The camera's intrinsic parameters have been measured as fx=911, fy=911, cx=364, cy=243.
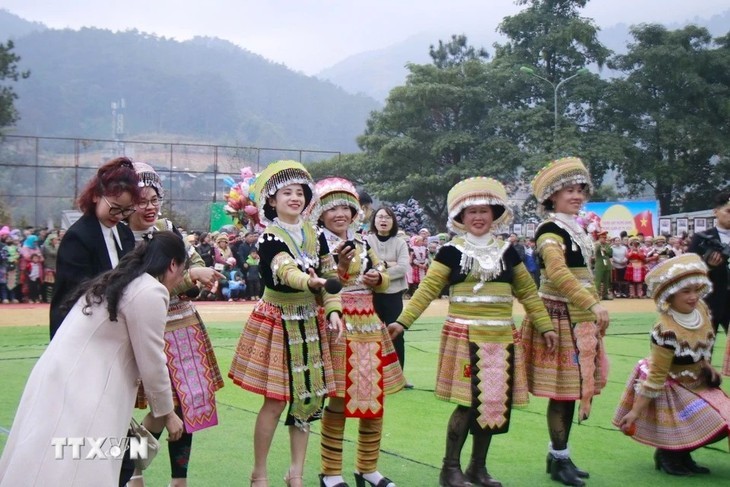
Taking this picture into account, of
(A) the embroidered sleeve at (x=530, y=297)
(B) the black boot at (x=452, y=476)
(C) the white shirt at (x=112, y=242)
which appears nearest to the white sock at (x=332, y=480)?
(B) the black boot at (x=452, y=476)

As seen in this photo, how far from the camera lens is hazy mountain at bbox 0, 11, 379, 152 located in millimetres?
106938

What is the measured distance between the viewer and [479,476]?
529cm

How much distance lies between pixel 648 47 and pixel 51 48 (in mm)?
119840

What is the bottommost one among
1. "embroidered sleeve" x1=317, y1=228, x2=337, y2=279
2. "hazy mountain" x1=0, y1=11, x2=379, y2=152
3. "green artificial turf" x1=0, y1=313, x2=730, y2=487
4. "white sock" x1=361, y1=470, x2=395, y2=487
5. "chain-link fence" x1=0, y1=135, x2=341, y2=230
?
"green artificial turf" x1=0, y1=313, x2=730, y2=487

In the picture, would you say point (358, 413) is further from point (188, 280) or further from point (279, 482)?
point (188, 280)

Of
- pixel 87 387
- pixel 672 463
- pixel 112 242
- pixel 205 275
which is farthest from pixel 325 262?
pixel 672 463

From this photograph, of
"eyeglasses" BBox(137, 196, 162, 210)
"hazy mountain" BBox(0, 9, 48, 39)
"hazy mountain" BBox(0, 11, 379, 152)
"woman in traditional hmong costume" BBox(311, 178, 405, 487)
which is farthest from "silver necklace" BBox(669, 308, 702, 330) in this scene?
"hazy mountain" BBox(0, 9, 48, 39)

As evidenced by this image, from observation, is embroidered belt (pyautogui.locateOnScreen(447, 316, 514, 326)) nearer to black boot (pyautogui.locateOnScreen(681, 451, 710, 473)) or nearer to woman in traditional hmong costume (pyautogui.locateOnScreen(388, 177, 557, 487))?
woman in traditional hmong costume (pyautogui.locateOnScreen(388, 177, 557, 487))

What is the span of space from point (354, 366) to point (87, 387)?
2142 millimetres

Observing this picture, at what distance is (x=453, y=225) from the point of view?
5668 millimetres

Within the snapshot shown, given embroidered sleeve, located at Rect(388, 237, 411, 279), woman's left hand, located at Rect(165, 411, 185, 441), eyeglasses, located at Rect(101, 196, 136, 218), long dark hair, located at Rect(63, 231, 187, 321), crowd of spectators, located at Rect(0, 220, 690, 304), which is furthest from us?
crowd of spectators, located at Rect(0, 220, 690, 304)

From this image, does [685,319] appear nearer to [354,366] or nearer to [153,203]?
[354,366]

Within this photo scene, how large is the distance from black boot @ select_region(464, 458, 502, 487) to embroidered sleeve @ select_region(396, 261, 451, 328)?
0.90 metres

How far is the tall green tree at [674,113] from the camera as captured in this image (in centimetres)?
3881
